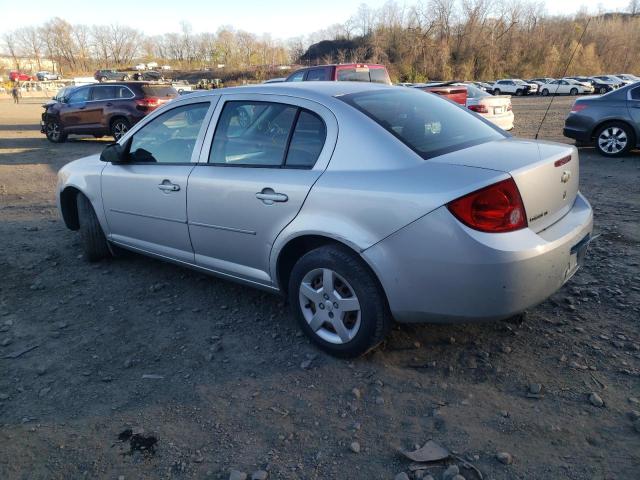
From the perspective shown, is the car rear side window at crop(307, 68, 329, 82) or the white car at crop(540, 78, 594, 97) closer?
the car rear side window at crop(307, 68, 329, 82)

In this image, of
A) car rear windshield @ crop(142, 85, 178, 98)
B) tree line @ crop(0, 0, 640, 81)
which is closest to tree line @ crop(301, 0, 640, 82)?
tree line @ crop(0, 0, 640, 81)

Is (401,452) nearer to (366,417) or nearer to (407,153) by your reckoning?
(366,417)

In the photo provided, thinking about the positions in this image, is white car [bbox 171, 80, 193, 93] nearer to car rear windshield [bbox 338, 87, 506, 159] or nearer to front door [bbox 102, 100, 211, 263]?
front door [bbox 102, 100, 211, 263]

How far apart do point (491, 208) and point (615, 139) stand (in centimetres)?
883

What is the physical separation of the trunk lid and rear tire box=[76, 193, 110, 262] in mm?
3351

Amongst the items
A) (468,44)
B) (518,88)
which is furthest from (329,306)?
A: (468,44)

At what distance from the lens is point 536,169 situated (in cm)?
271

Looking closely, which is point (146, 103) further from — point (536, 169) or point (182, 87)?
point (182, 87)

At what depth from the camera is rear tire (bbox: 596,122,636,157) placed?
31.3 feet

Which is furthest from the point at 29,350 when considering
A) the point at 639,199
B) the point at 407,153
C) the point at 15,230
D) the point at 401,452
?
the point at 639,199

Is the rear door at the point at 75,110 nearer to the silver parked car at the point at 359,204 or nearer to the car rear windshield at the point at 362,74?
the car rear windshield at the point at 362,74

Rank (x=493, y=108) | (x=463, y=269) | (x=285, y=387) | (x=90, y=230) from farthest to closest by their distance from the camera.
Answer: (x=493, y=108) < (x=90, y=230) < (x=285, y=387) < (x=463, y=269)

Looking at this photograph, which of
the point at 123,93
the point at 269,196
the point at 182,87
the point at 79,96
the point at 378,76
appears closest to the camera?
the point at 269,196

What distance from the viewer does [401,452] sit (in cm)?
234
